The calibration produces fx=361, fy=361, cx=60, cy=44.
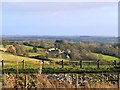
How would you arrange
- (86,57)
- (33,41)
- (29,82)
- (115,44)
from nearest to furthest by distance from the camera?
1. (29,82)
2. (115,44)
3. (86,57)
4. (33,41)

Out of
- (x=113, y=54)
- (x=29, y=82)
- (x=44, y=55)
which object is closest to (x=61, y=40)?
(x=44, y=55)

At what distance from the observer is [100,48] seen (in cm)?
2156

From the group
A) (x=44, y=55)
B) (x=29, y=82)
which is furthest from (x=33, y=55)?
(x=29, y=82)

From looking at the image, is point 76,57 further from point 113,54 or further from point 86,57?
point 113,54

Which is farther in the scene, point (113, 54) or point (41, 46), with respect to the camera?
point (41, 46)

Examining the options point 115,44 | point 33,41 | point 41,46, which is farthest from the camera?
point 33,41

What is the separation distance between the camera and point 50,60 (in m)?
21.3

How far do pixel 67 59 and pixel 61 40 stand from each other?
2831 mm

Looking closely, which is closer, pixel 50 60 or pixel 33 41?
pixel 50 60

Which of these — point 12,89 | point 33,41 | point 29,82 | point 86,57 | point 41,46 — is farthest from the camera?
point 33,41

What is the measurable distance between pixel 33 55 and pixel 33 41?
3970 mm

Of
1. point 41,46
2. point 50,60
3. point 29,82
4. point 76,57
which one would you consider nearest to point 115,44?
point 76,57

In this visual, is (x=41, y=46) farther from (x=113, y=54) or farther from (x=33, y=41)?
(x=113, y=54)

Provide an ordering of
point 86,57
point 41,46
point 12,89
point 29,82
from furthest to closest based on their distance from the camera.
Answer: point 41,46, point 86,57, point 29,82, point 12,89
